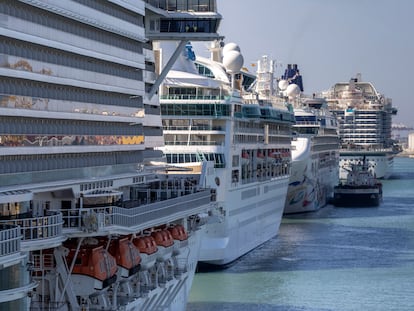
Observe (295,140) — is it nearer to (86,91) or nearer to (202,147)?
(202,147)

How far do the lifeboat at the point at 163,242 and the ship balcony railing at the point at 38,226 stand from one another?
31.0 feet

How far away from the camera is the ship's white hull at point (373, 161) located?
155962mm

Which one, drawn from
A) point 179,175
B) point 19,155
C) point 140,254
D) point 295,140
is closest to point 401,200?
point 295,140

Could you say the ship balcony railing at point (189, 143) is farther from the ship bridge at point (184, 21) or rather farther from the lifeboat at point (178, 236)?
the lifeboat at point (178, 236)

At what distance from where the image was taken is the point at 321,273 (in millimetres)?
56531

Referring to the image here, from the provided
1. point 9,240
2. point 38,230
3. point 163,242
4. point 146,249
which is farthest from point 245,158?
point 9,240

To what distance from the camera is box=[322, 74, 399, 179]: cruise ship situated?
Answer: 538 ft

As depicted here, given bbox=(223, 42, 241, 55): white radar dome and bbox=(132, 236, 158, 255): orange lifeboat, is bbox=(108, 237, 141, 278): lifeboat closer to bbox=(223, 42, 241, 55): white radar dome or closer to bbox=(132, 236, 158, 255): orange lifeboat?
bbox=(132, 236, 158, 255): orange lifeboat

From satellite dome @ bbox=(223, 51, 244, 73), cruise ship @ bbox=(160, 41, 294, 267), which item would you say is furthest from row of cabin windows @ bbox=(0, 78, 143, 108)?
satellite dome @ bbox=(223, 51, 244, 73)

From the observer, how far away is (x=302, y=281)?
5384cm

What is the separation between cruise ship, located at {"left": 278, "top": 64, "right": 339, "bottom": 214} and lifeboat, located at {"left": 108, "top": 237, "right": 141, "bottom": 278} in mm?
61478

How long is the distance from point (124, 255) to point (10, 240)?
838 cm

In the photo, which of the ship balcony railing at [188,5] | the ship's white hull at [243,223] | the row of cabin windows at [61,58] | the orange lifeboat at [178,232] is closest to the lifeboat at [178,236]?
the orange lifeboat at [178,232]

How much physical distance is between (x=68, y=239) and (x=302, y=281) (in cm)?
Result: 2573
